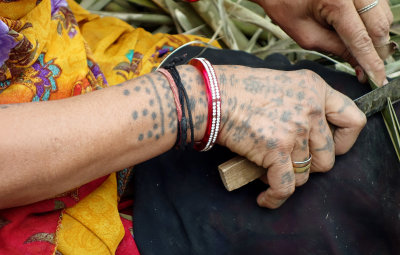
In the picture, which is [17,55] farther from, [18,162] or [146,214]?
[146,214]

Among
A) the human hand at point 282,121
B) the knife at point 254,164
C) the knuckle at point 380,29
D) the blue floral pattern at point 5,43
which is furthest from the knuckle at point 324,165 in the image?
the blue floral pattern at point 5,43

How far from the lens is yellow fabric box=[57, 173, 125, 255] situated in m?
0.88

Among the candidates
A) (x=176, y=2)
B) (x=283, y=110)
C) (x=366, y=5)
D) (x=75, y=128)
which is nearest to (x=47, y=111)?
(x=75, y=128)

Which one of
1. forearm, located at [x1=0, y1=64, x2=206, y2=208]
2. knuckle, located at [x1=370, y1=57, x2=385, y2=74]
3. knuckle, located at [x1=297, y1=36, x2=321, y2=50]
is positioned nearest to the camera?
forearm, located at [x1=0, y1=64, x2=206, y2=208]

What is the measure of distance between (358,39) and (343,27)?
0.16 ft

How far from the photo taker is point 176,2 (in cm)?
181

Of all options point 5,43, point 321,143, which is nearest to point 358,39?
point 321,143

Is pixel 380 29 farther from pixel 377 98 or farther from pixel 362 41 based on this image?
pixel 377 98

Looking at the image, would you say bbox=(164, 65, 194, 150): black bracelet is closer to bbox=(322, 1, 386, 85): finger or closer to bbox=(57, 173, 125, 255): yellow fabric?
bbox=(57, 173, 125, 255): yellow fabric

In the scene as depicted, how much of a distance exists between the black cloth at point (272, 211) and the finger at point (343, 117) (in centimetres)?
6

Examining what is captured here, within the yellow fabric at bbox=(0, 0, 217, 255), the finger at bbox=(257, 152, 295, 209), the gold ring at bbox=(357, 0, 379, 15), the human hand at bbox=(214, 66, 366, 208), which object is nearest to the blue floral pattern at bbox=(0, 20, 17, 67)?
the yellow fabric at bbox=(0, 0, 217, 255)

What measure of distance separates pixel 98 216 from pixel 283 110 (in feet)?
1.47

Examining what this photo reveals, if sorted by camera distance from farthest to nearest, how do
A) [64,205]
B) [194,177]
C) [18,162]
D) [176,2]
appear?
[176,2]
[194,177]
[64,205]
[18,162]

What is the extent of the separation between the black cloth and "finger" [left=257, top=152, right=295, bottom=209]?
64 mm
